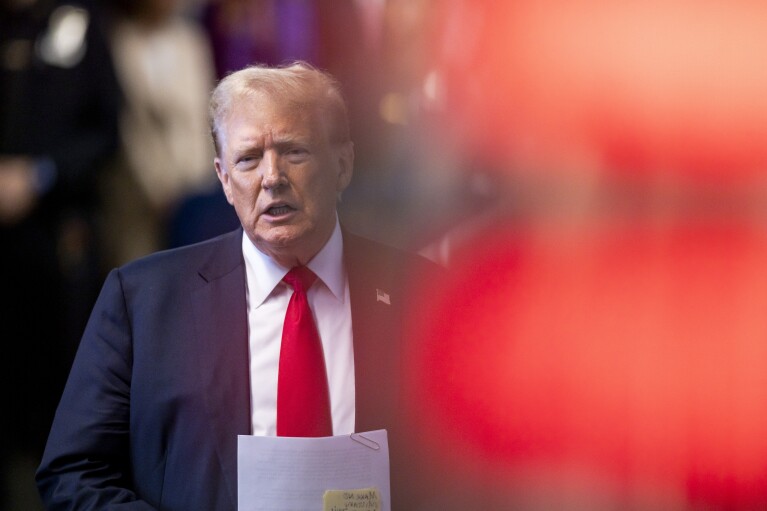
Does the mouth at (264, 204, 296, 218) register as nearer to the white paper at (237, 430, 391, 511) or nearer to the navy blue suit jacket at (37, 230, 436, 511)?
the navy blue suit jacket at (37, 230, 436, 511)

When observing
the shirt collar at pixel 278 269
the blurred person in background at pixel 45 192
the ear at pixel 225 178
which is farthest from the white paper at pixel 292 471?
the blurred person in background at pixel 45 192

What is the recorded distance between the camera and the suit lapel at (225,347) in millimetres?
1497

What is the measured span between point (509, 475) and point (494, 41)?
972 mm

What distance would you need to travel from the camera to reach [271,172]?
4.87 feet

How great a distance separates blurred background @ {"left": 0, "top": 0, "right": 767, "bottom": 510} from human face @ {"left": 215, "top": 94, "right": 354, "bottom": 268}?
386 millimetres

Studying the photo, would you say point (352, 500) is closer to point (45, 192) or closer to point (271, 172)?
point (271, 172)

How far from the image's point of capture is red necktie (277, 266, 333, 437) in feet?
4.94

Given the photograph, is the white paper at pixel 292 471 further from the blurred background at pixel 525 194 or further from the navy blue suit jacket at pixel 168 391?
the blurred background at pixel 525 194

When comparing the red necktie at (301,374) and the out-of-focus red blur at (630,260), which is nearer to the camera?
the red necktie at (301,374)

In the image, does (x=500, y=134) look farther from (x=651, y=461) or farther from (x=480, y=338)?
(x=651, y=461)

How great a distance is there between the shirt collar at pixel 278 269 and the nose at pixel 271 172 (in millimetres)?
147

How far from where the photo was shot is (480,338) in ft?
6.30

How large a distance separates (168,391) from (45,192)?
75 cm

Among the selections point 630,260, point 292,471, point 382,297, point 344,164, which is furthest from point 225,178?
point 630,260
